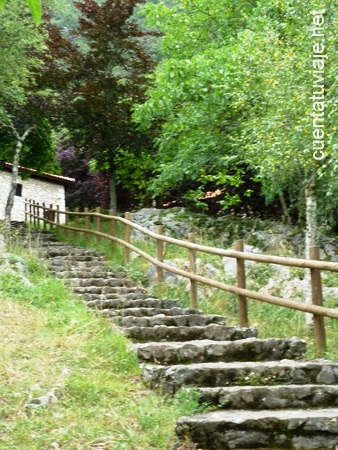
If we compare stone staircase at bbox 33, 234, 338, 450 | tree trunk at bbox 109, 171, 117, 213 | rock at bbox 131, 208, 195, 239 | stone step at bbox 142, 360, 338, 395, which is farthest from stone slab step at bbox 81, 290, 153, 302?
tree trunk at bbox 109, 171, 117, 213

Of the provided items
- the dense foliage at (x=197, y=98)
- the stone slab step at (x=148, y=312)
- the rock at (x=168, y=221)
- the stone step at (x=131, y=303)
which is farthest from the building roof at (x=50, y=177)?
the stone slab step at (x=148, y=312)

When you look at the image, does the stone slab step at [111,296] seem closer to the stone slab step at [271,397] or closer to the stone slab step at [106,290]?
the stone slab step at [106,290]

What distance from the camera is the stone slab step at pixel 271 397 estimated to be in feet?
15.9

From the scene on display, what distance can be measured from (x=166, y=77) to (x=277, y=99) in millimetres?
6005

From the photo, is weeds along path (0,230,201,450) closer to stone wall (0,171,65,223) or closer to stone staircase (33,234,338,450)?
stone staircase (33,234,338,450)

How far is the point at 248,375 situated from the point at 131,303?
375 centimetres

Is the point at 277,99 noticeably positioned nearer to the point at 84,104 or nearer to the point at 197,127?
the point at 197,127

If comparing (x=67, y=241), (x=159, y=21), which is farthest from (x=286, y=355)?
(x=159, y=21)

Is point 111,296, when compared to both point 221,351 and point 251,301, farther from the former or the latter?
point 221,351

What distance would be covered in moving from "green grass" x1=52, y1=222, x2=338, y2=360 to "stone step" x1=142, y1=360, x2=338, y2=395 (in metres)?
0.76

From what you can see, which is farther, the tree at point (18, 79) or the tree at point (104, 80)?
the tree at point (104, 80)

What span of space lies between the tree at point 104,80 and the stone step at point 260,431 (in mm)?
16148

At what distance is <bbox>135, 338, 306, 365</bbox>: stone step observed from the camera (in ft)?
19.5

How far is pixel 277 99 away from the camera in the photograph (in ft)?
33.7
